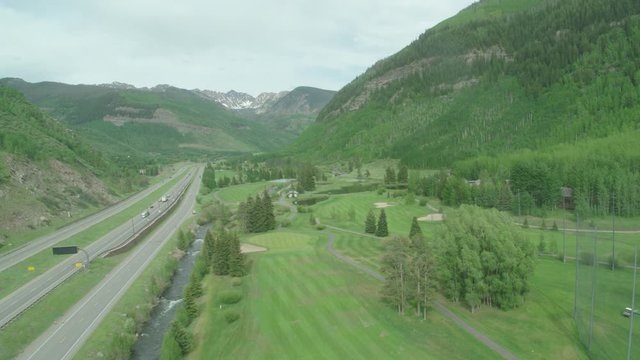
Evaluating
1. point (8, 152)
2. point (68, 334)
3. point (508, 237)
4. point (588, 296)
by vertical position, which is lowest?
point (68, 334)

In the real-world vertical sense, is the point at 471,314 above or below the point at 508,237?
below

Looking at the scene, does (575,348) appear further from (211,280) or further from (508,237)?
(211,280)

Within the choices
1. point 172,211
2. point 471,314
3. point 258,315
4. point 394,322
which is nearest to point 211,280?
point 258,315

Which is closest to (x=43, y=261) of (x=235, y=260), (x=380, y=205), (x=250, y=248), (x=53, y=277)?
(x=53, y=277)

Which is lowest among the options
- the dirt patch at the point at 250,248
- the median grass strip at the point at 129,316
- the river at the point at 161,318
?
the river at the point at 161,318

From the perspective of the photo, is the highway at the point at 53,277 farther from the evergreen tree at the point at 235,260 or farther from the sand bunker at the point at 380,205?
the sand bunker at the point at 380,205

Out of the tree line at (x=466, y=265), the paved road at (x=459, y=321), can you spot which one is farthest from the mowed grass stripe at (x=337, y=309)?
the tree line at (x=466, y=265)

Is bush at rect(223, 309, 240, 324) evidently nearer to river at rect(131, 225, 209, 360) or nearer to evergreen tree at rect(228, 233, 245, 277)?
river at rect(131, 225, 209, 360)
